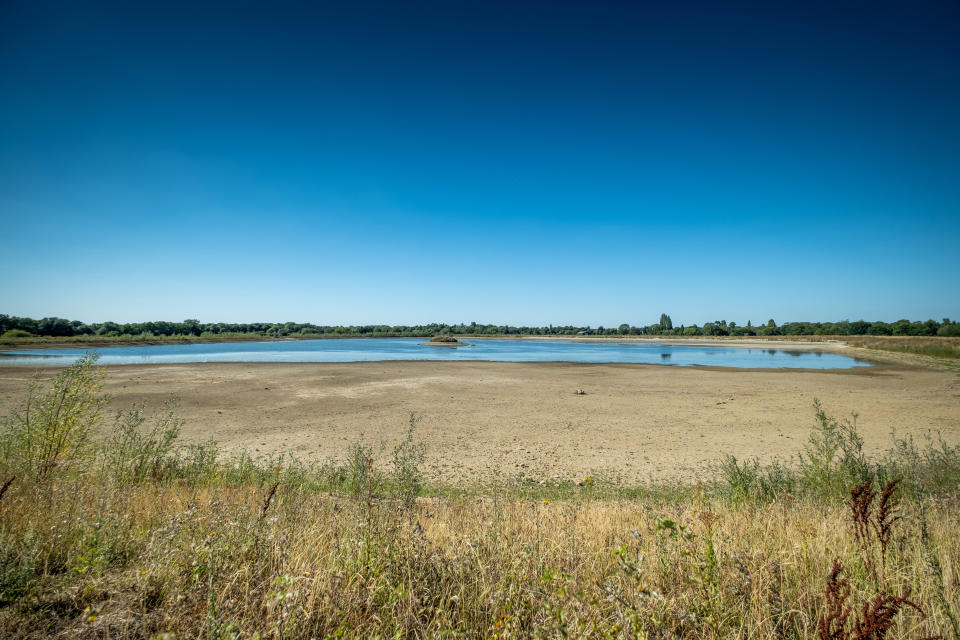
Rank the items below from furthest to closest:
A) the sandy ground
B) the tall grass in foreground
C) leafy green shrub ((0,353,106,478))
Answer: the sandy ground
leafy green shrub ((0,353,106,478))
the tall grass in foreground

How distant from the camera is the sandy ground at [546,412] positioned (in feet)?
40.7

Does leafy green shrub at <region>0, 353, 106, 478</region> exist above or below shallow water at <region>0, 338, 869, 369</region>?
above

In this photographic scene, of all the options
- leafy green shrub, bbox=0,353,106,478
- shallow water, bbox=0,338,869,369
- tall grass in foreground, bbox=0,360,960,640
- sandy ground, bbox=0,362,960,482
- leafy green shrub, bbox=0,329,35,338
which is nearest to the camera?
tall grass in foreground, bbox=0,360,960,640

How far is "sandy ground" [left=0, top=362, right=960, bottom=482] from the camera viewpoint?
40.7ft

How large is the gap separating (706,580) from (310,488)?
7426 millimetres

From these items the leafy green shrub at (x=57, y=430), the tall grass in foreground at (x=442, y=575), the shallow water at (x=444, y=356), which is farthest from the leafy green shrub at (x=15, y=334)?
the tall grass in foreground at (x=442, y=575)

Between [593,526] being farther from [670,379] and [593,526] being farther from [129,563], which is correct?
[670,379]

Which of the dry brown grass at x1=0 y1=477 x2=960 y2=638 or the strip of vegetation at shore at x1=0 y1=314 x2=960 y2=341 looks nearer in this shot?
the dry brown grass at x1=0 y1=477 x2=960 y2=638

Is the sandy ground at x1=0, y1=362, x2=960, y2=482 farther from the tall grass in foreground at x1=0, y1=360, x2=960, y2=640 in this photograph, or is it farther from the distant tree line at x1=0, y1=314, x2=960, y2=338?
the distant tree line at x1=0, y1=314, x2=960, y2=338

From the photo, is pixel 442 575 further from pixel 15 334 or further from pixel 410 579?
pixel 15 334

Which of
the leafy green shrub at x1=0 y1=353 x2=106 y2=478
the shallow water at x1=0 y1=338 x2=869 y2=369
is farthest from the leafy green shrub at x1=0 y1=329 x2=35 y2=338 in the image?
the leafy green shrub at x1=0 y1=353 x2=106 y2=478

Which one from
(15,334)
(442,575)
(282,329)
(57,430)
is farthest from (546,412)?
(282,329)

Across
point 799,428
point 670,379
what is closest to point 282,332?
point 670,379

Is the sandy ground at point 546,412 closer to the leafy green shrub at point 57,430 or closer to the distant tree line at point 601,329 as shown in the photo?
the leafy green shrub at point 57,430
